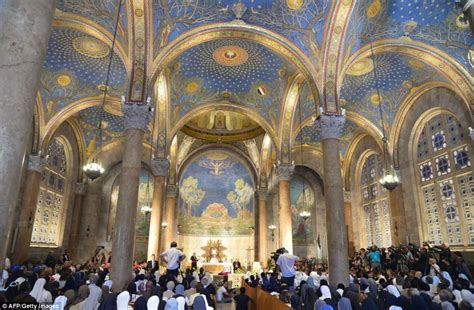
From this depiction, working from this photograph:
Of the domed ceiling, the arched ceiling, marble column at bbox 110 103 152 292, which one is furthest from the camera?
the domed ceiling

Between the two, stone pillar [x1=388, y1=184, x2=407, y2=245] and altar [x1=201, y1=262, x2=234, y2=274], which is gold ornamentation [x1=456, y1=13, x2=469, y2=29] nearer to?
stone pillar [x1=388, y1=184, x2=407, y2=245]

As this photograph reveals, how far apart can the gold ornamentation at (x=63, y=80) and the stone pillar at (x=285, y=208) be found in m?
10.7

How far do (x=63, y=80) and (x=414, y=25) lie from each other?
1454 centimetres

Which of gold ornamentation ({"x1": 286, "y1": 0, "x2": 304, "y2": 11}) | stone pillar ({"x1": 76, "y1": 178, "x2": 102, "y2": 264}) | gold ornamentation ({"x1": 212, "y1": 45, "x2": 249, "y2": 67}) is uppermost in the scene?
gold ornamentation ({"x1": 212, "y1": 45, "x2": 249, "y2": 67})

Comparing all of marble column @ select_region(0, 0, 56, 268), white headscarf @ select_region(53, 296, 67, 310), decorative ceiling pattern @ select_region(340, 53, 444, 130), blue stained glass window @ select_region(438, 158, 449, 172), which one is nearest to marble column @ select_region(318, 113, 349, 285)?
decorative ceiling pattern @ select_region(340, 53, 444, 130)

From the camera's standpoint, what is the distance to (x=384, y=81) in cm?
1472

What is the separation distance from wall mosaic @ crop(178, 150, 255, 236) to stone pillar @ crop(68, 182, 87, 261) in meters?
6.73

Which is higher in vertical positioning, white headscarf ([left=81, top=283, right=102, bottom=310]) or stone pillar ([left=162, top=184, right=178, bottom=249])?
stone pillar ([left=162, top=184, right=178, bottom=249])

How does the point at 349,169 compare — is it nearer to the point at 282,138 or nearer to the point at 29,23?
the point at 282,138

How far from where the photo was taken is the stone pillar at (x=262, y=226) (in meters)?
21.2

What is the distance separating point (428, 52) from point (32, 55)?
513 inches

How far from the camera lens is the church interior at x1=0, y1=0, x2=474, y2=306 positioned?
951 centimetres

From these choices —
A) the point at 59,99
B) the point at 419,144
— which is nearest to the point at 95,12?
the point at 59,99

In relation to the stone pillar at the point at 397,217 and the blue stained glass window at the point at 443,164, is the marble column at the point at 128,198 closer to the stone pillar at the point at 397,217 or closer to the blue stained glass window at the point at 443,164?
the blue stained glass window at the point at 443,164
